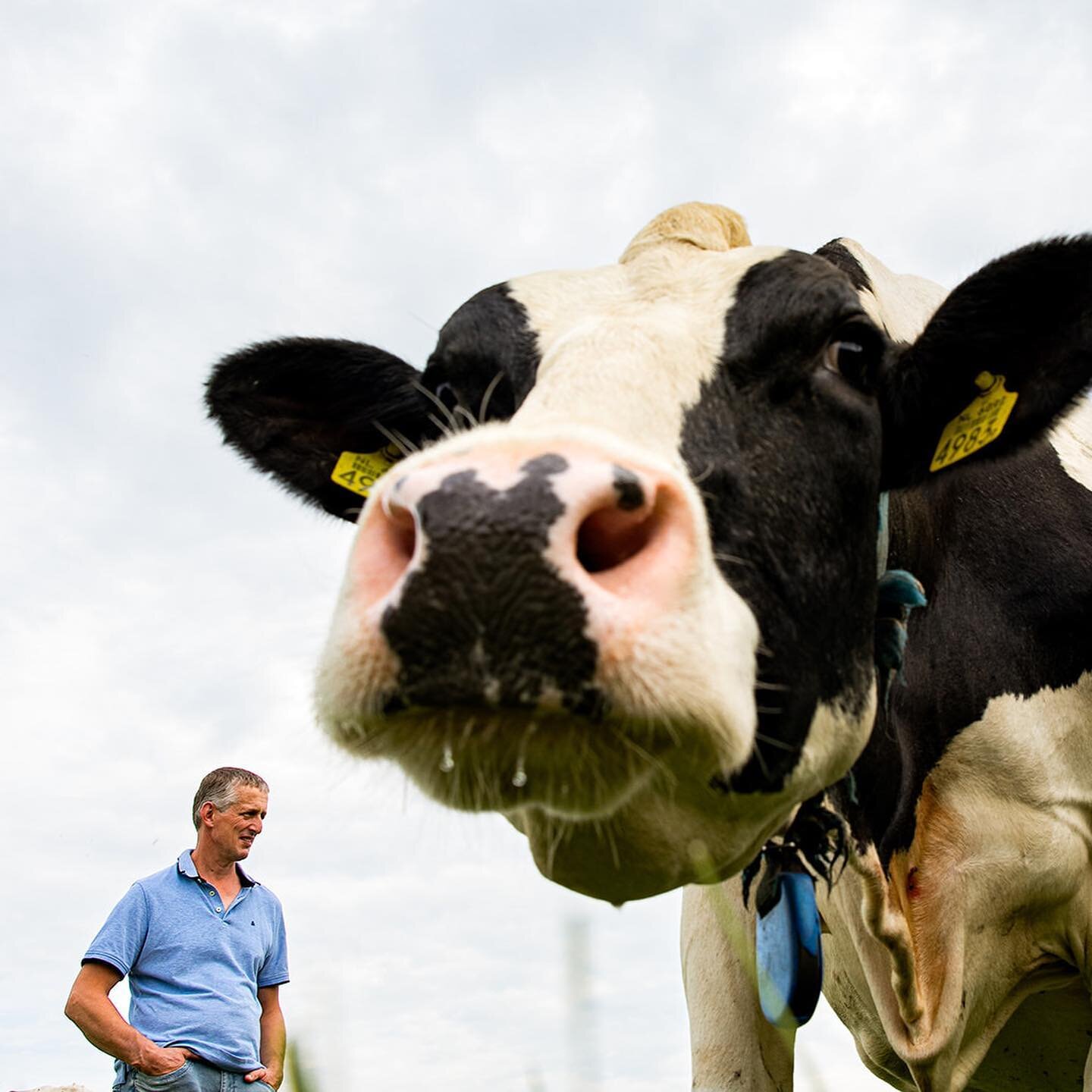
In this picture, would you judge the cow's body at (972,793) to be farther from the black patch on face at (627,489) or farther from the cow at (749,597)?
the black patch on face at (627,489)

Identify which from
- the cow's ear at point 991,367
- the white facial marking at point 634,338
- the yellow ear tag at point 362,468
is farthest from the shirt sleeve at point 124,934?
the cow's ear at point 991,367

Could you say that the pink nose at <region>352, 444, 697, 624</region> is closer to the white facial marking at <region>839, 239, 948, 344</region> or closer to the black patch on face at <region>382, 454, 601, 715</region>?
the black patch on face at <region>382, 454, 601, 715</region>

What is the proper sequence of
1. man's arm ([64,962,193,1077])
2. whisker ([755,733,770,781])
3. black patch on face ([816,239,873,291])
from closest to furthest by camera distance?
whisker ([755,733,770,781]) < black patch on face ([816,239,873,291]) < man's arm ([64,962,193,1077])

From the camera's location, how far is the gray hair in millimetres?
6449

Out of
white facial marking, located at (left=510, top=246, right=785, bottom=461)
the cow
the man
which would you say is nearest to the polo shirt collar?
the man

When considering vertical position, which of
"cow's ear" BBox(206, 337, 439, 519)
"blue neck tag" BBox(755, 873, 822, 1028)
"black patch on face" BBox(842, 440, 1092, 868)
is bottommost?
"blue neck tag" BBox(755, 873, 822, 1028)

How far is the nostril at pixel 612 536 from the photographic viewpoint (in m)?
2.20

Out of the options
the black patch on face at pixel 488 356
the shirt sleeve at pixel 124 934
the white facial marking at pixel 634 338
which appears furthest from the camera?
the shirt sleeve at pixel 124 934

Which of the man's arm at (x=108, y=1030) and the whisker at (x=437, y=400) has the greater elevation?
the whisker at (x=437, y=400)

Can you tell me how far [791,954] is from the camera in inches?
153

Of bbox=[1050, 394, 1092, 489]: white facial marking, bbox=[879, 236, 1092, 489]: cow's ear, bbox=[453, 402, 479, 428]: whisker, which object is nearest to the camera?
bbox=[453, 402, 479, 428]: whisker

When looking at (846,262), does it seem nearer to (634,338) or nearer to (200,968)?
(634,338)

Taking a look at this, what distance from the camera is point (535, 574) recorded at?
2.10 metres

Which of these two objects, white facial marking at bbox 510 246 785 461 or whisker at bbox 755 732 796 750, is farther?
whisker at bbox 755 732 796 750
